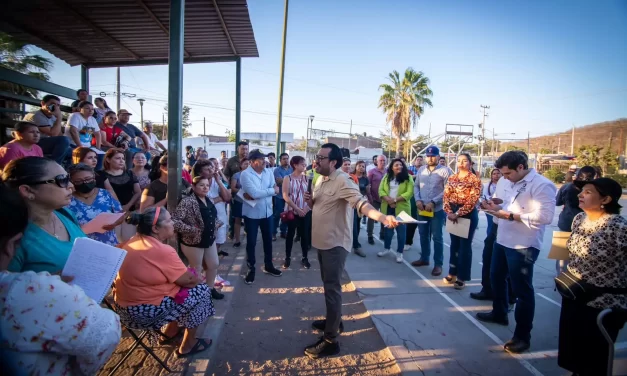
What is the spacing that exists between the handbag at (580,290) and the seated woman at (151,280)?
3063mm

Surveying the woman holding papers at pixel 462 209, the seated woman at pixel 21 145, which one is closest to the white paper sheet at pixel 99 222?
the seated woman at pixel 21 145

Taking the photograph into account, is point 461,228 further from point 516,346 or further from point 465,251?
point 516,346

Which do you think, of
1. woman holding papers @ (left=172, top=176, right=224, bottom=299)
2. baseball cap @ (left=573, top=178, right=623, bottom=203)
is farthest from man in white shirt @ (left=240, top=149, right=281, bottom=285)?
baseball cap @ (left=573, top=178, right=623, bottom=203)

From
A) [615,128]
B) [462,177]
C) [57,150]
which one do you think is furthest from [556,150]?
[57,150]

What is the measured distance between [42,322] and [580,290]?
3.35m

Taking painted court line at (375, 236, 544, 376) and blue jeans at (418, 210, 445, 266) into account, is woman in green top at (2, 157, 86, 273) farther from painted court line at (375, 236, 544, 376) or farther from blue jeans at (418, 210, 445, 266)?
blue jeans at (418, 210, 445, 266)

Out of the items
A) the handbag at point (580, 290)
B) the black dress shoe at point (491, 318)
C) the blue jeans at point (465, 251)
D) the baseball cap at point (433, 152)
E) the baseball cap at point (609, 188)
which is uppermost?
the baseball cap at point (433, 152)

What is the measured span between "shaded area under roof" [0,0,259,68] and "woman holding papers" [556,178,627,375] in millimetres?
5300

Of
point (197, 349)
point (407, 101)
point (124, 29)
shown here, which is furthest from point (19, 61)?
point (407, 101)

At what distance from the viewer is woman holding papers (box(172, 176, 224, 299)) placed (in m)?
3.40

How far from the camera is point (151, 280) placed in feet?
8.04

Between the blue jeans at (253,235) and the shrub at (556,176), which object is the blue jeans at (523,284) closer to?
the blue jeans at (253,235)

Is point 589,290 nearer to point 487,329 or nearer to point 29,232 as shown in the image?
point 487,329

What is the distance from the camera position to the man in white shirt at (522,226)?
3.03 meters
